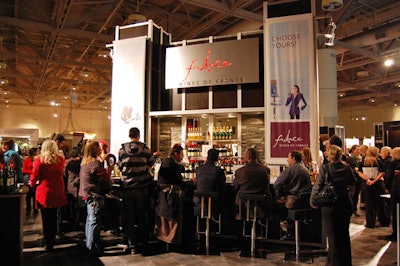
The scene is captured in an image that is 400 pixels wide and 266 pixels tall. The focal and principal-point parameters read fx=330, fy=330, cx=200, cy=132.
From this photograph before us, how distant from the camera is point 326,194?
344cm

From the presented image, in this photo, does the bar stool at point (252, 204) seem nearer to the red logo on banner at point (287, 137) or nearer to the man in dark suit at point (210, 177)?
the man in dark suit at point (210, 177)

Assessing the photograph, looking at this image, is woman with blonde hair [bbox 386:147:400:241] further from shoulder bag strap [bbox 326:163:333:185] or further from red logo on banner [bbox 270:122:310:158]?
shoulder bag strap [bbox 326:163:333:185]

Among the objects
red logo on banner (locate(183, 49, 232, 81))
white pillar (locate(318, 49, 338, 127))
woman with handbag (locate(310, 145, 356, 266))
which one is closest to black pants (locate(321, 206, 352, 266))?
woman with handbag (locate(310, 145, 356, 266))

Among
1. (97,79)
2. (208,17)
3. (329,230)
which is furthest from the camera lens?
(97,79)

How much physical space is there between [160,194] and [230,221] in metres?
1.16

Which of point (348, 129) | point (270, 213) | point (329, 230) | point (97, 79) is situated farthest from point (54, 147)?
point (348, 129)

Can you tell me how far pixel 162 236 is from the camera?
168 inches

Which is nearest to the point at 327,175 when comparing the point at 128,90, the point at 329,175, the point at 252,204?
the point at 329,175

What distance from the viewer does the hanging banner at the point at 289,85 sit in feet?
17.1

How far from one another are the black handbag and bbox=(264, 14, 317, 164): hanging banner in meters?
1.78

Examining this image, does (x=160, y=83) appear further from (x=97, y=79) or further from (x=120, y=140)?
(x=97, y=79)

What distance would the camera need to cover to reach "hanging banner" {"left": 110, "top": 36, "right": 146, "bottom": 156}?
6.45 meters

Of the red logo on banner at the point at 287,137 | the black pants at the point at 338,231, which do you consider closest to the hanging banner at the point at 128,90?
the red logo on banner at the point at 287,137

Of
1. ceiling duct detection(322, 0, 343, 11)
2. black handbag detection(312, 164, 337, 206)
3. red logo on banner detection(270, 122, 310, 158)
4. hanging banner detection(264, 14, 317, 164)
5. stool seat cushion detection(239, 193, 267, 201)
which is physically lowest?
stool seat cushion detection(239, 193, 267, 201)
